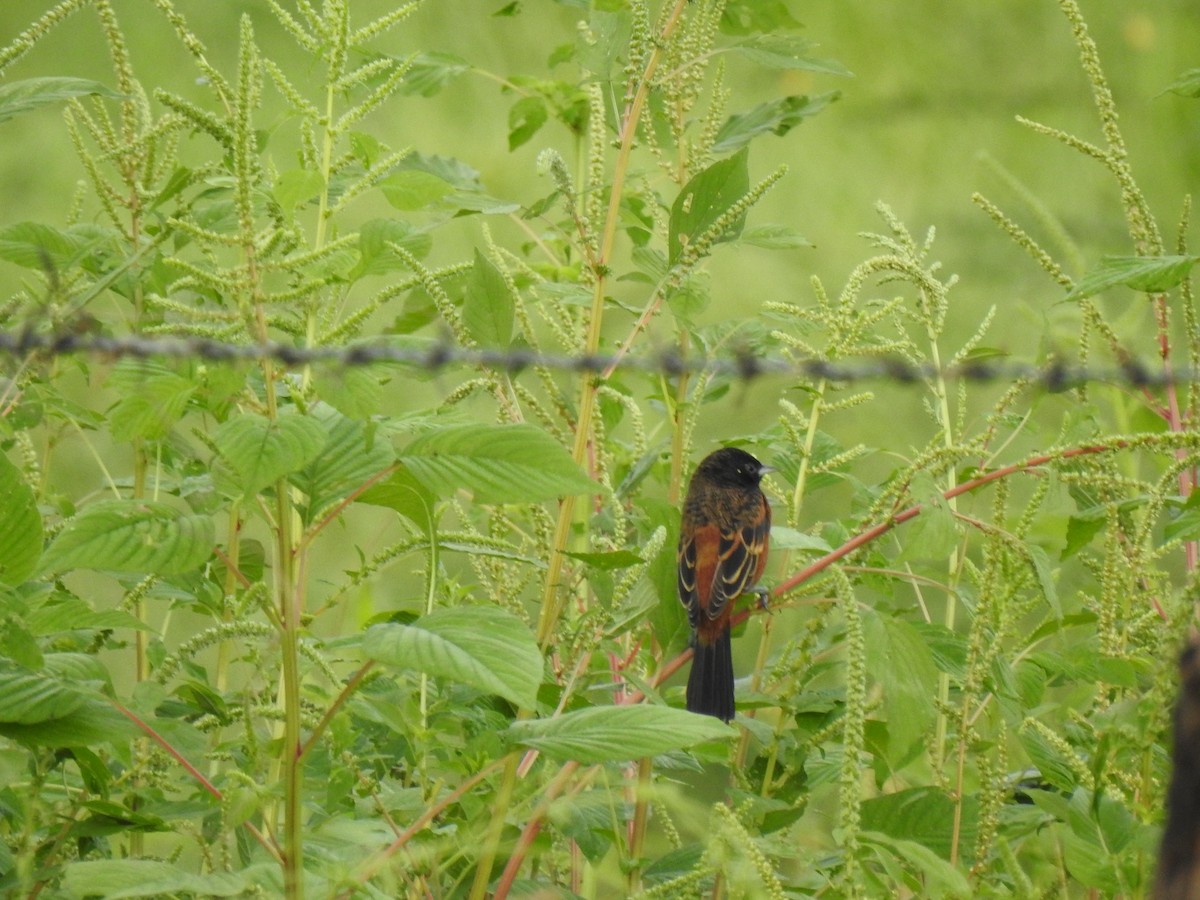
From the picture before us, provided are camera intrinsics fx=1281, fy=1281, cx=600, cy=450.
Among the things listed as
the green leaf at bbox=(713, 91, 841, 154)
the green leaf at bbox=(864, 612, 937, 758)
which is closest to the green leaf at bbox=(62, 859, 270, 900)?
the green leaf at bbox=(864, 612, 937, 758)

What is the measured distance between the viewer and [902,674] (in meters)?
0.81

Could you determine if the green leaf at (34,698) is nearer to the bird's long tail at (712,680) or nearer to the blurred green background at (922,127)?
the bird's long tail at (712,680)

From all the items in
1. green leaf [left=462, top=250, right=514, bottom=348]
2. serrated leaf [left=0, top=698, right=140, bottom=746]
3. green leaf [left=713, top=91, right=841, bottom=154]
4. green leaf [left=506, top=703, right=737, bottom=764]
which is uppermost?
green leaf [left=713, top=91, right=841, bottom=154]

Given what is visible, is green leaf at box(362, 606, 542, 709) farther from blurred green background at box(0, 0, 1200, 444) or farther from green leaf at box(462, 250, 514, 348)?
blurred green background at box(0, 0, 1200, 444)

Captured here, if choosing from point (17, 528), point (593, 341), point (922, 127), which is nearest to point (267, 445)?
point (17, 528)

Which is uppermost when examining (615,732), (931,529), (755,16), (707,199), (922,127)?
(922,127)

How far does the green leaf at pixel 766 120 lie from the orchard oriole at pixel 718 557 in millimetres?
314

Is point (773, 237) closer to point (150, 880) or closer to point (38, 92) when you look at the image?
point (38, 92)

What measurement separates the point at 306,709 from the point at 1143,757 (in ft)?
1.85

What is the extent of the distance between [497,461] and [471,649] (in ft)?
0.37

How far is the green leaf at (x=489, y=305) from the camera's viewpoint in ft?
3.08

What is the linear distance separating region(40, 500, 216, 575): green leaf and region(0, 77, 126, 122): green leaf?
0.30 meters

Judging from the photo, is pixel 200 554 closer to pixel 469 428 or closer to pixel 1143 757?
pixel 469 428

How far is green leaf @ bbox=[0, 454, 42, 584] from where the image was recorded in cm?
77
